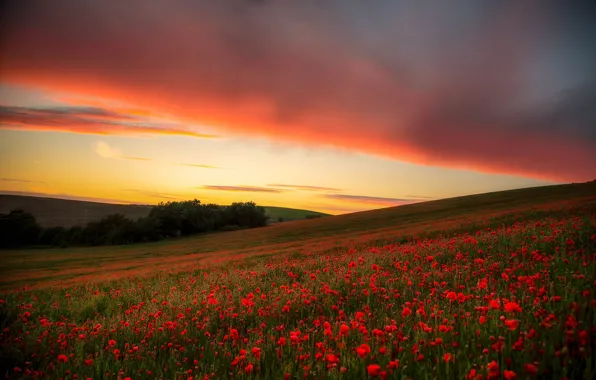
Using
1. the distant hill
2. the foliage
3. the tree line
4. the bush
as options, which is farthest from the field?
the distant hill

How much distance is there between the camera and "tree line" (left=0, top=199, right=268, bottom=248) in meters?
74.1

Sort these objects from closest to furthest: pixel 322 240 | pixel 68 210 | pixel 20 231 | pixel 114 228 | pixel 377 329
A: pixel 377 329
pixel 322 240
pixel 20 231
pixel 114 228
pixel 68 210

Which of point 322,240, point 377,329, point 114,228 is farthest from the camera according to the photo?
point 114,228

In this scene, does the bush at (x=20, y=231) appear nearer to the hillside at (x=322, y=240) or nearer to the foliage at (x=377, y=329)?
the hillside at (x=322, y=240)

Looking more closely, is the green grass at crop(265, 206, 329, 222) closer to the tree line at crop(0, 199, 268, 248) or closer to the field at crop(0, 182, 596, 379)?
the tree line at crop(0, 199, 268, 248)

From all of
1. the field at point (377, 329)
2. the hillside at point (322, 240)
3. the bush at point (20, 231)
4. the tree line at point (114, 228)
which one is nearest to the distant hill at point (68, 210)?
the bush at point (20, 231)

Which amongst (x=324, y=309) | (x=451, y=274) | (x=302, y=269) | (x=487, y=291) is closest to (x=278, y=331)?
(x=324, y=309)

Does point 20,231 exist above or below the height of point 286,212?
below

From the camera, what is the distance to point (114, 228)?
252ft

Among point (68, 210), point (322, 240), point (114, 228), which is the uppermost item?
point (68, 210)

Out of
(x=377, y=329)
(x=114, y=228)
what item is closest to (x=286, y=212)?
(x=114, y=228)

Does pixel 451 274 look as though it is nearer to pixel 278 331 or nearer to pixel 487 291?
pixel 487 291

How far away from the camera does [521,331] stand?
11.6 feet

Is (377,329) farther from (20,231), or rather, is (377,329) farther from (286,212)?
(286,212)
